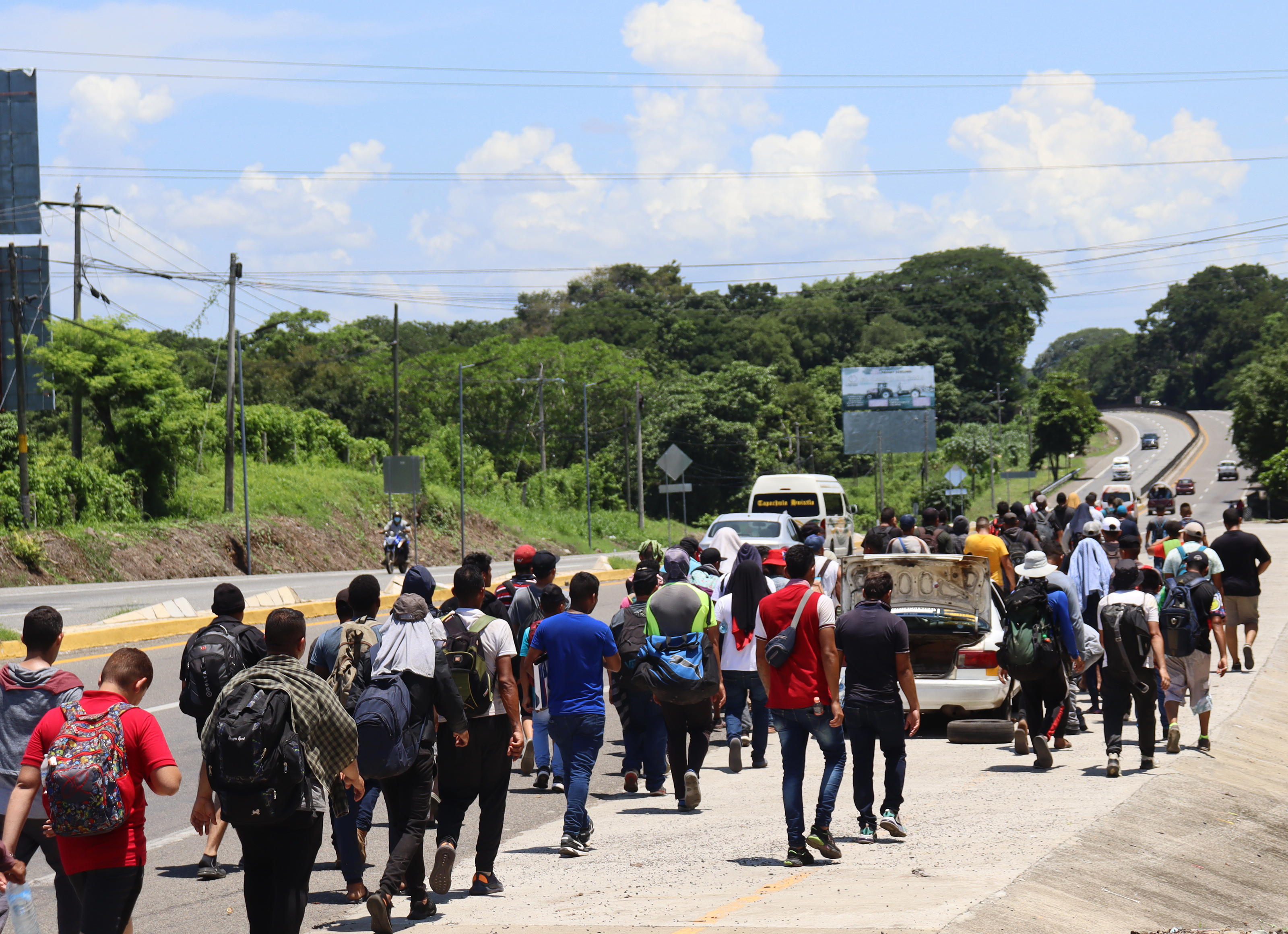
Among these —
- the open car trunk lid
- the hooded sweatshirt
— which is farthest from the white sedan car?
the hooded sweatshirt

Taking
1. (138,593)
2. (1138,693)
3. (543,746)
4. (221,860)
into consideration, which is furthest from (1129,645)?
(138,593)

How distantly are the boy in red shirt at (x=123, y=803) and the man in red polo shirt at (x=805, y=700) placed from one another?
3.64 m

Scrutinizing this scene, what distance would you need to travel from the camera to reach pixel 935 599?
12.9 m

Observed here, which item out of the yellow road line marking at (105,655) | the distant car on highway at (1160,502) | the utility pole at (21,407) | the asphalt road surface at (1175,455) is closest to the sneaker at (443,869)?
the yellow road line marking at (105,655)

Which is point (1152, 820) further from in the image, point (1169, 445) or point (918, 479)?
point (1169, 445)

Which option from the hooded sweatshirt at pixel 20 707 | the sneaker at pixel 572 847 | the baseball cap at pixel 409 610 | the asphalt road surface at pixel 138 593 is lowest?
the asphalt road surface at pixel 138 593

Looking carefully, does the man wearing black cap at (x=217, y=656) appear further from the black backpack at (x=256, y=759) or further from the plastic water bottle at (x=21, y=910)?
the plastic water bottle at (x=21, y=910)

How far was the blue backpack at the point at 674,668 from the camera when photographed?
29.5 feet

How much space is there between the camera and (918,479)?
9450 cm

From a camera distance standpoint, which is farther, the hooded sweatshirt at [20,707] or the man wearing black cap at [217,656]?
the man wearing black cap at [217,656]

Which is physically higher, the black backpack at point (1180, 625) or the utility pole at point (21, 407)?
the utility pole at point (21, 407)

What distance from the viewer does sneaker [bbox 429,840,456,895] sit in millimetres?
6758

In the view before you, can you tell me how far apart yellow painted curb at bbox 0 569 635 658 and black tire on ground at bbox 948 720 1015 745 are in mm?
4905

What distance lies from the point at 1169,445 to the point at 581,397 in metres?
59.2
